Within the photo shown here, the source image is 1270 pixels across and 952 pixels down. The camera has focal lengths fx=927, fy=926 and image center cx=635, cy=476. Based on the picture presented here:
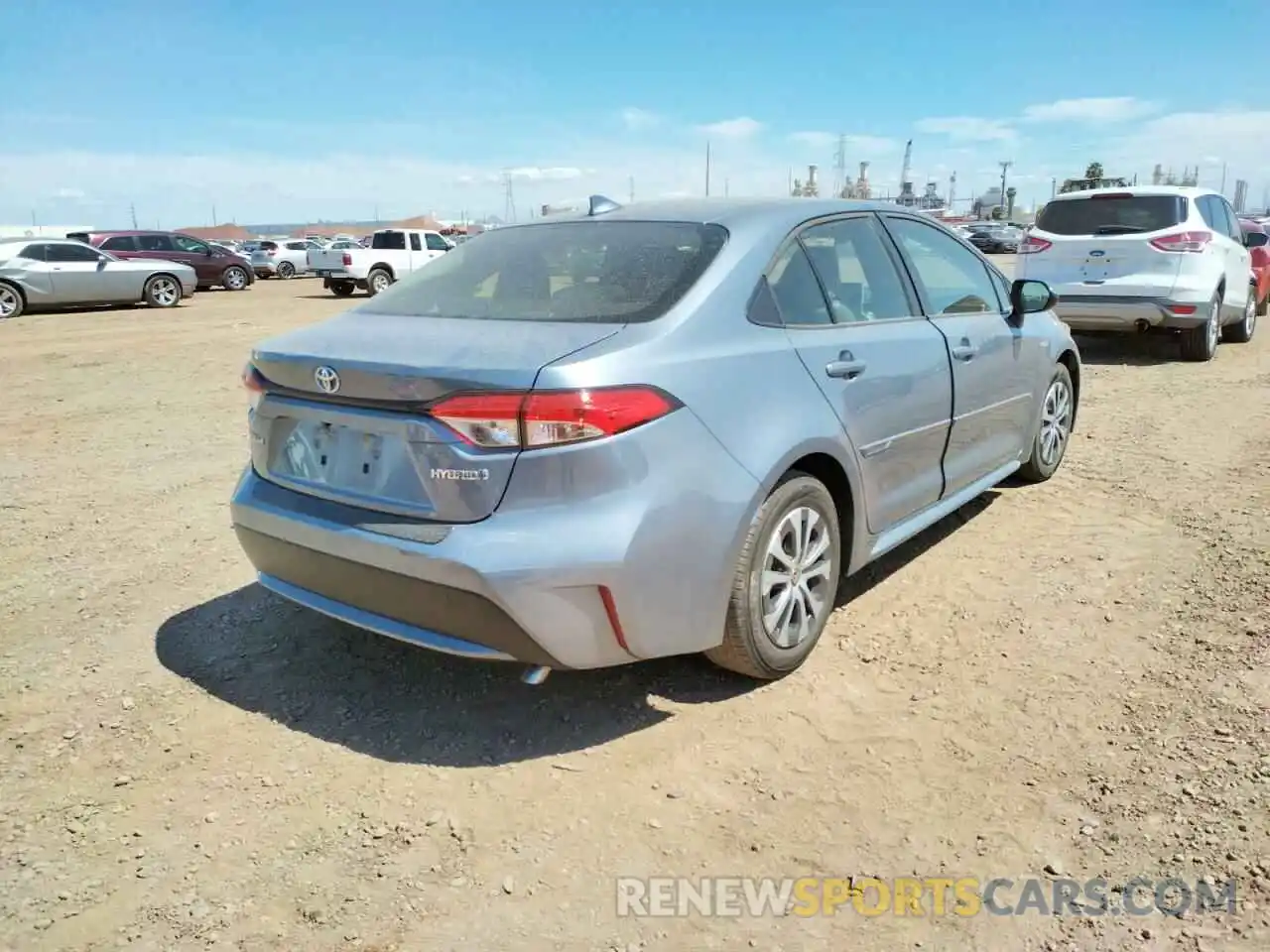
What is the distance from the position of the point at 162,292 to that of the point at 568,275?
1989 cm

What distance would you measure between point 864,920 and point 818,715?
91 cm

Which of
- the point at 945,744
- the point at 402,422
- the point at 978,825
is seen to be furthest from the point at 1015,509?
the point at 402,422

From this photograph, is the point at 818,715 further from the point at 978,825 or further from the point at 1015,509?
the point at 1015,509

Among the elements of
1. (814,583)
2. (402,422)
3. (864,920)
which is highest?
(402,422)

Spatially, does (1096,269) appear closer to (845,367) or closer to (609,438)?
(845,367)

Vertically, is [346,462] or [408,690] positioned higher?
[346,462]

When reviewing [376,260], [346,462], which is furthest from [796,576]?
[376,260]

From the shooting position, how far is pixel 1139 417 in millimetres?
7172

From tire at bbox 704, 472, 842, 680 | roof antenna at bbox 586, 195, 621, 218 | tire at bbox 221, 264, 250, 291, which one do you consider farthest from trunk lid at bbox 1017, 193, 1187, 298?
tire at bbox 221, 264, 250, 291

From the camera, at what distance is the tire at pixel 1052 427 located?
5.24 m

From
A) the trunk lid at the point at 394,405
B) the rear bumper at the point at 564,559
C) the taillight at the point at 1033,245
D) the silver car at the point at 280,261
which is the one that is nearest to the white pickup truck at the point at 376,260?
the silver car at the point at 280,261

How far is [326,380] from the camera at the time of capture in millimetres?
2805

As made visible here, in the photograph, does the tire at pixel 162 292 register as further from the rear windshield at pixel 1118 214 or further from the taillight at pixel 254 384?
the taillight at pixel 254 384

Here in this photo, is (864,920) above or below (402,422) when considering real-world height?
below
